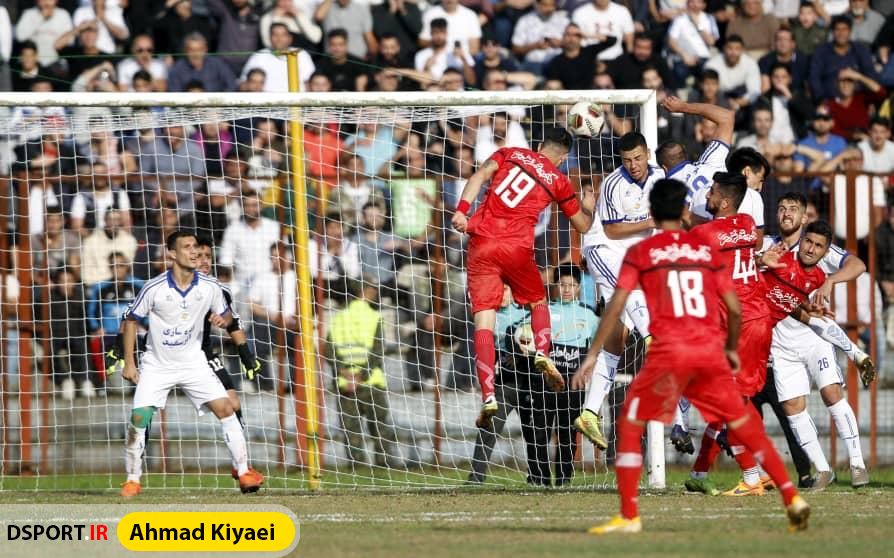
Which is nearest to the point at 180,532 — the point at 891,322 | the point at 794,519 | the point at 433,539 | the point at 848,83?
the point at 433,539

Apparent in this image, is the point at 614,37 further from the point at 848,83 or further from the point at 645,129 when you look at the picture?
the point at 645,129

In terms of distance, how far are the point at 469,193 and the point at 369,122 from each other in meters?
2.16

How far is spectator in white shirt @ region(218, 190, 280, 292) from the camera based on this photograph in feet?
48.6

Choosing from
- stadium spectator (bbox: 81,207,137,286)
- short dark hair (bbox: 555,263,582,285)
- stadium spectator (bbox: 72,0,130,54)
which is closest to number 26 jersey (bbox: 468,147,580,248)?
short dark hair (bbox: 555,263,582,285)

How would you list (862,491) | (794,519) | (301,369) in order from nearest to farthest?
(794,519)
(862,491)
(301,369)

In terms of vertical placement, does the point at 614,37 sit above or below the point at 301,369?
above

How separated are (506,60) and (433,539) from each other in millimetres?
10571

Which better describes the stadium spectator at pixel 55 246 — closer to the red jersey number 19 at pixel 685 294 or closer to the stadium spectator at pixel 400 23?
the stadium spectator at pixel 400 23

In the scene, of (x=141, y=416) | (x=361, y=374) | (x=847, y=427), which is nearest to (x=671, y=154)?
(x=847, y=427)

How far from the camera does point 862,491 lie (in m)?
12.1

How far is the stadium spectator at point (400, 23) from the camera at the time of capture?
61.3 ft

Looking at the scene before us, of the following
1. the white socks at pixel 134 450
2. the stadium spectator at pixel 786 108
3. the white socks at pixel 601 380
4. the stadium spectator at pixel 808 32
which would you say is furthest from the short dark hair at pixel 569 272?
the stadium spectator at pixel 808 32

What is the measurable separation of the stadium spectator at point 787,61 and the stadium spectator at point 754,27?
18 cm

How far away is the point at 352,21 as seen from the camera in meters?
18.8
